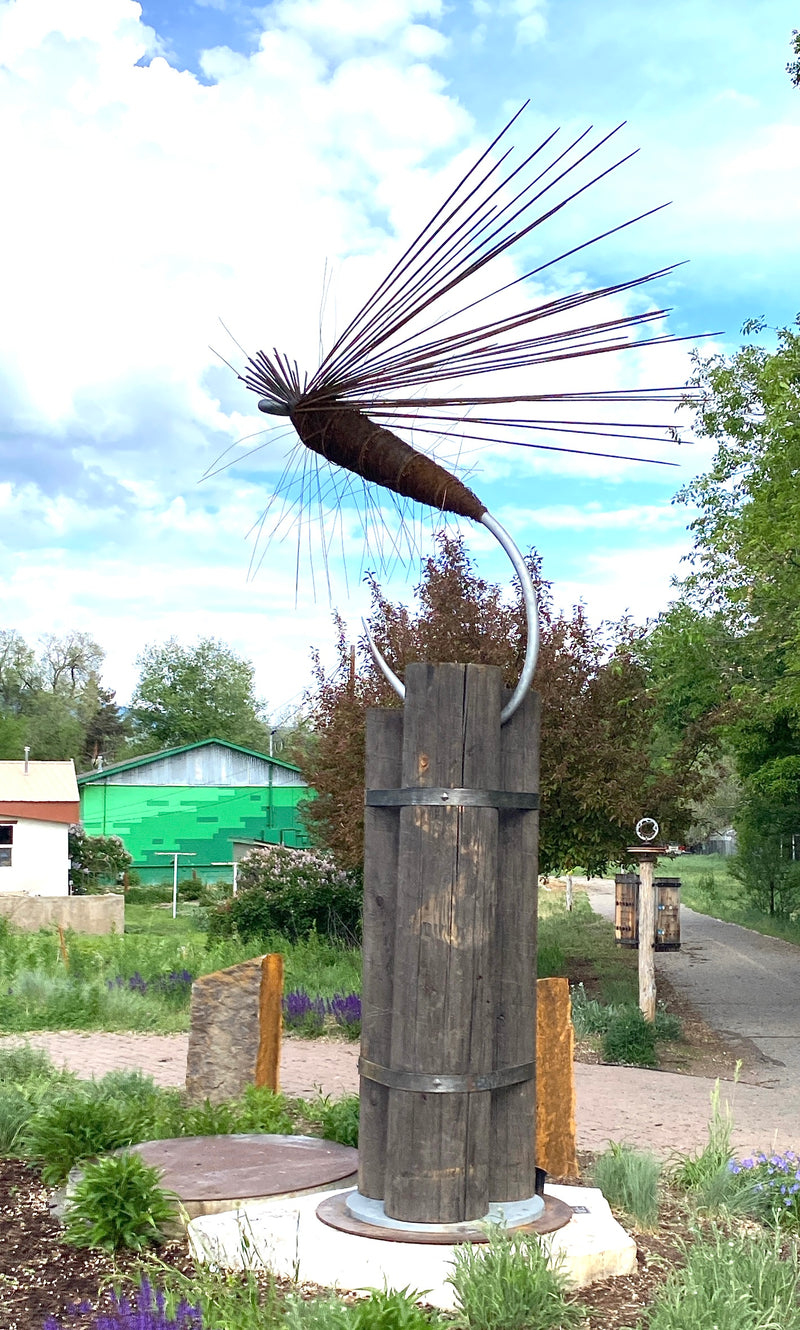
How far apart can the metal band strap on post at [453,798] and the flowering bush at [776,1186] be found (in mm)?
1855

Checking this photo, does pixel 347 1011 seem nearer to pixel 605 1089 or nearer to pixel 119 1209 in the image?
pixel 605 1089

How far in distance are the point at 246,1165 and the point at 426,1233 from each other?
3.72 feet

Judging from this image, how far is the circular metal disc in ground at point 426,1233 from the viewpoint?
12.8ft

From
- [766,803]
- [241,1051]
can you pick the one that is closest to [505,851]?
[241,1051]

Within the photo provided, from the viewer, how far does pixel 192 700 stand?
71.9m

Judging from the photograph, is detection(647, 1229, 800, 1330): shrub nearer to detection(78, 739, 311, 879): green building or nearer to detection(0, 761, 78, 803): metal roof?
detection(0, 761, 78, 803): metal roof

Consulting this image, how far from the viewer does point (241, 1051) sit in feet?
20.9

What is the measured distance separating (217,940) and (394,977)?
38.7 ft

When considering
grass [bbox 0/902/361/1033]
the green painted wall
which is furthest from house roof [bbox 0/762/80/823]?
grass [bbox 0/902/361/1033]

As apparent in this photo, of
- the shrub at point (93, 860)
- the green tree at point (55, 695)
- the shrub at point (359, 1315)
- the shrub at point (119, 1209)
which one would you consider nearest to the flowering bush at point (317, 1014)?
the shrub at point (119, 1209)

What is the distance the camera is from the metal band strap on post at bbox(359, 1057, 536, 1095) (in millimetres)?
4023

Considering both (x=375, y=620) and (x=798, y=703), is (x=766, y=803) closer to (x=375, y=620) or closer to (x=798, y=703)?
(x=798, y=703)

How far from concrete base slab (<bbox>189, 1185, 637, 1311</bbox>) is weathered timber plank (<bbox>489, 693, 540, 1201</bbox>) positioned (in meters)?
0.27

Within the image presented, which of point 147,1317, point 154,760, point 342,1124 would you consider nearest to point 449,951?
point 147,1317
